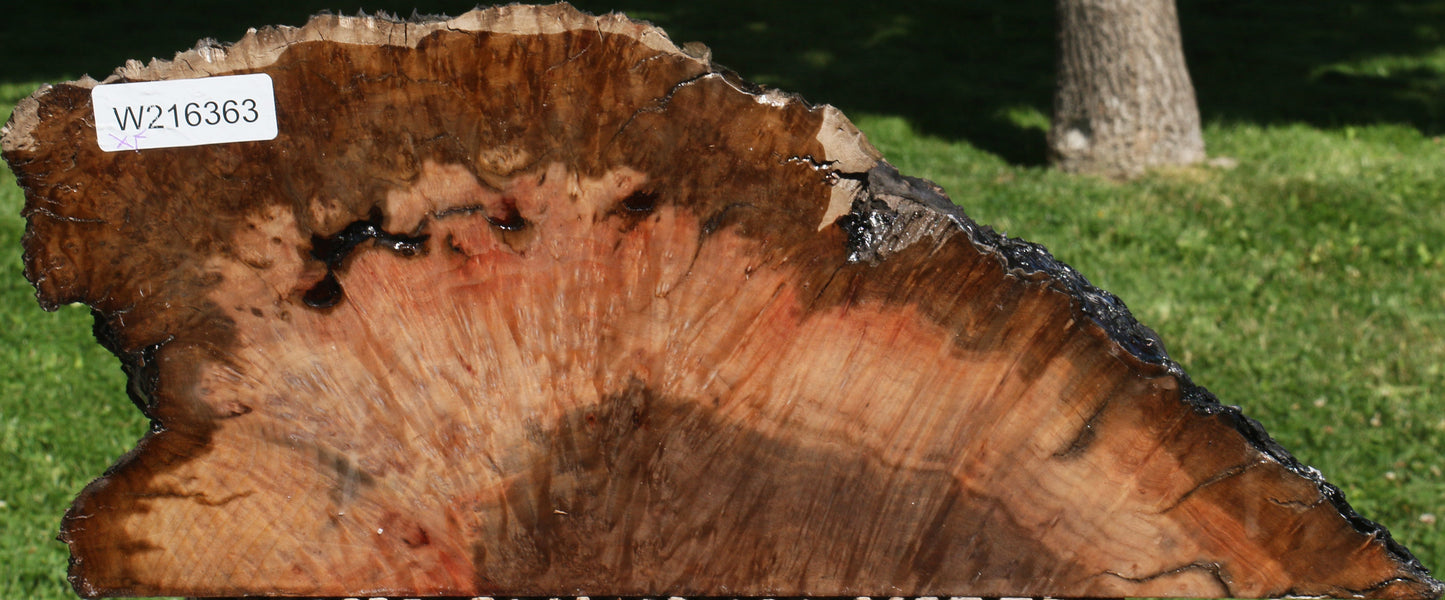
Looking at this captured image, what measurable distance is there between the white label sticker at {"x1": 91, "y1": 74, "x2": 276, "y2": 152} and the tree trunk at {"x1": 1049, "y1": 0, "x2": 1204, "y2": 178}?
17.3 feet

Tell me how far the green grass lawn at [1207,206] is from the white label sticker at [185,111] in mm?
2080

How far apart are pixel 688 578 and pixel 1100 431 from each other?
2.33 ft

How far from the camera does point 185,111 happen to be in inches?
64.5

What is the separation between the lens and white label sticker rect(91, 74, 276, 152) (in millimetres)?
1635

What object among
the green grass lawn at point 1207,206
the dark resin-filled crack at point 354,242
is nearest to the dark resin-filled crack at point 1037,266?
the dark resin-filled crack at point 354,242

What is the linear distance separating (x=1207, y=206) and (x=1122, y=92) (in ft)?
2.75

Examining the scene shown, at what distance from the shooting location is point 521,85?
5.37 feet

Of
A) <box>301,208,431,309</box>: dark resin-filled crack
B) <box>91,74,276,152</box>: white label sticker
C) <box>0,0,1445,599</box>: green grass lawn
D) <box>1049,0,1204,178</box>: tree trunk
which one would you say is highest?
<box>91,74,276,152</box>: white label sticker

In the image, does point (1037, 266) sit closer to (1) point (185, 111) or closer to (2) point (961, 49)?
(1) point (185, 111)

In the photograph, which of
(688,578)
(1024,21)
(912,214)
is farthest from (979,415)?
(1024,21)

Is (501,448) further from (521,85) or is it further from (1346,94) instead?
(1346,94)

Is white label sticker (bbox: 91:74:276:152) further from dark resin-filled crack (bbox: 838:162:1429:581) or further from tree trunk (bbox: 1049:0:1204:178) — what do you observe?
tree trunk (bbox: 1049:0:1204:178)

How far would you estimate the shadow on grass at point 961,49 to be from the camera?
7.73m

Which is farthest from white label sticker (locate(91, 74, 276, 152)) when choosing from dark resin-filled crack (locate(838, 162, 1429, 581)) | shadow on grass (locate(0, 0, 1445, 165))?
shadow on grass (locate(0, 0, 1445, 165))
